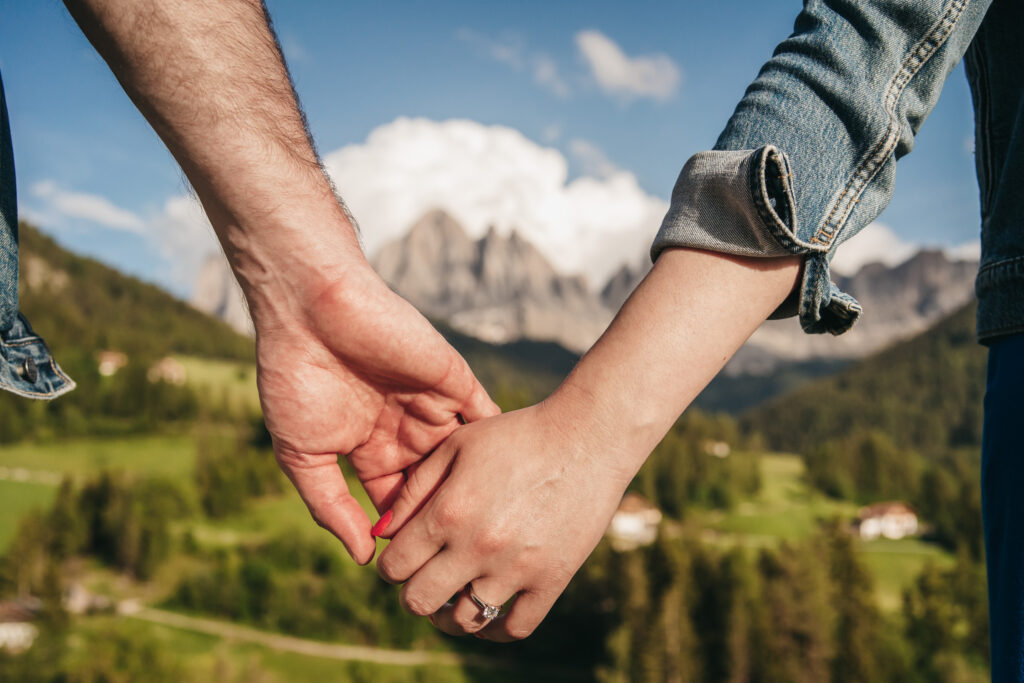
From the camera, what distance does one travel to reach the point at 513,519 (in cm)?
145

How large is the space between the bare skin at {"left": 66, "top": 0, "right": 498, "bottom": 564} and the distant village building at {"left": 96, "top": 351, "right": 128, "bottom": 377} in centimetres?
8373

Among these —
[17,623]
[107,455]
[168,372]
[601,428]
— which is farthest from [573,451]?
[168,372]

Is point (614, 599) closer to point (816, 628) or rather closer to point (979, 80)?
point (816, 628)

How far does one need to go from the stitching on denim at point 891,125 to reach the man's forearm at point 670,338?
0.10m

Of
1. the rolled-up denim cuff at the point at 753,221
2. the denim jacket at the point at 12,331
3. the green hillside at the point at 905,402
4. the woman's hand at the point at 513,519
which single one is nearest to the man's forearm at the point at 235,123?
the denim jacket at the point at 12,331

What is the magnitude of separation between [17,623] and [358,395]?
183ft

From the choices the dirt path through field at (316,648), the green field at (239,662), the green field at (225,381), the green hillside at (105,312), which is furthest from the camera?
the green hillside at (105,312)

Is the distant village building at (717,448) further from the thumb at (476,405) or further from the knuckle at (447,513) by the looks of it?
the knuckle at (447,513)

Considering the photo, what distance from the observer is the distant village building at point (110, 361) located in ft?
249

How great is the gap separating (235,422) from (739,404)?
139397 mm

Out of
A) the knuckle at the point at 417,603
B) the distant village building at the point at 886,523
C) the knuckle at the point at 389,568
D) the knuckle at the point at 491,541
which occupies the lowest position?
the knuckle at the point at 417,603

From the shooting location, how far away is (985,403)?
140cm

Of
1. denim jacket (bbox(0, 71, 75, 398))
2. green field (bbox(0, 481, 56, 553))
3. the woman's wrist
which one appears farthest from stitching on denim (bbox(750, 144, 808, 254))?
green field (bbox(0, 481, 56, 553))

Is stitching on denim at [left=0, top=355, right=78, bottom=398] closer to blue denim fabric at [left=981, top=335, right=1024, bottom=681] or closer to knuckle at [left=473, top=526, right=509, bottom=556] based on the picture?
knuckle at [left=473, top=526, right=509, bottom=556]
